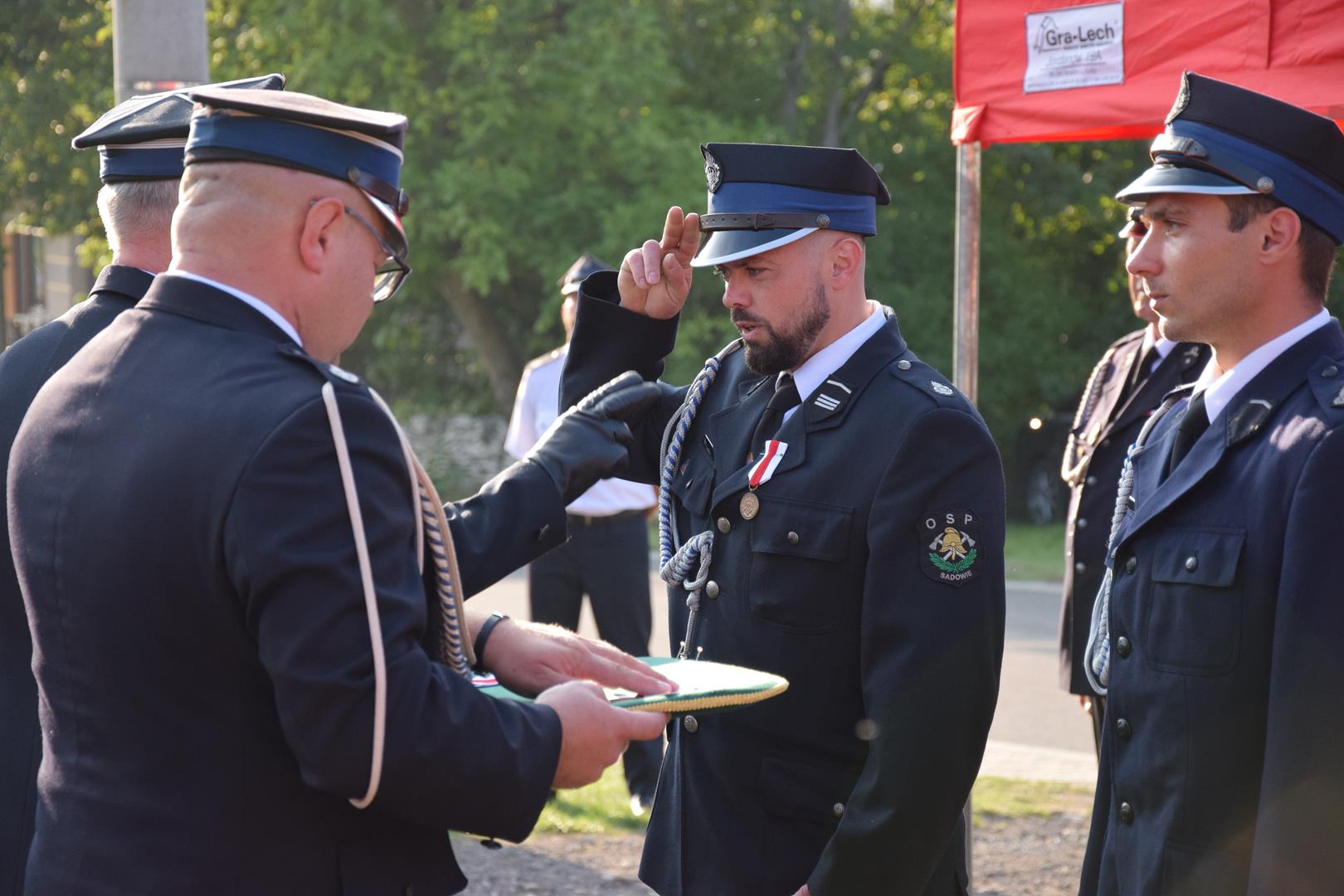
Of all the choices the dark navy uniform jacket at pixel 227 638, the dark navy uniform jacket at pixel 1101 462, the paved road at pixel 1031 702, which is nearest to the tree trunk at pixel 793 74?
the paved road at pixel 1031 702

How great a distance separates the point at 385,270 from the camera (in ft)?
7.82

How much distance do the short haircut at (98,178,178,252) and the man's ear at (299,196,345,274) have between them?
1.01 m

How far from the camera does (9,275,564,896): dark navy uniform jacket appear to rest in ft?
5.97

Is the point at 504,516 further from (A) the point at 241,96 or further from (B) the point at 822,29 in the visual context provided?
(B) the point at 822,29

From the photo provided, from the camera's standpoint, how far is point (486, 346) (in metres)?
20.2

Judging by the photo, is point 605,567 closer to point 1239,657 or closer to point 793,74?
point 1239,657

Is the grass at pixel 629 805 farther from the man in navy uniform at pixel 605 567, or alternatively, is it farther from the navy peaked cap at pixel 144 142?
the navy peaked cap at pixel 144 142

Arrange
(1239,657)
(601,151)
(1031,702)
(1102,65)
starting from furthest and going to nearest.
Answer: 1. (601,151)
2. (1031,702)
3. (1102,65)
4. (1239,657)

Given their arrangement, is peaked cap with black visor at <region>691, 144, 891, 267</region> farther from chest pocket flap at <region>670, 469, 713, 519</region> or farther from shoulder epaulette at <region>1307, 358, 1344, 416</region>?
shoulder epaulette at <region>1307, 358, 1344, 416</region>

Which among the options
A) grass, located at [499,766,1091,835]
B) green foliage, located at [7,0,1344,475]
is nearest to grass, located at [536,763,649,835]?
grass, located at [499,766,1091,835]

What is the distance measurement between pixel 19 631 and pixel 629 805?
370 cm

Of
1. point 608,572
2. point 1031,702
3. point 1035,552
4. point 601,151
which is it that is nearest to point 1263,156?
point 608,572

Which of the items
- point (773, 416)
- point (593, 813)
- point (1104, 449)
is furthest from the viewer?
point (593, 813)

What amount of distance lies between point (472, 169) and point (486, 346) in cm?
295
